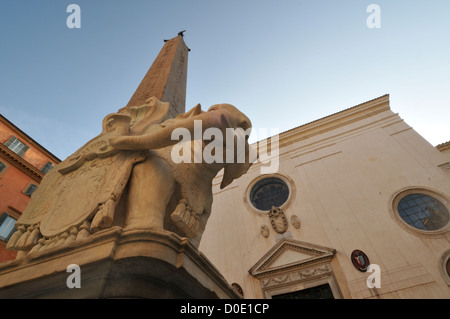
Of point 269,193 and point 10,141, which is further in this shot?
point 10,141

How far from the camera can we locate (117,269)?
3.91ft

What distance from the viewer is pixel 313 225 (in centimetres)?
922

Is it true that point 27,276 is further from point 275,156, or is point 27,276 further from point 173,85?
point 275,156

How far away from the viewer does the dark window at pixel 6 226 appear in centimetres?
1042

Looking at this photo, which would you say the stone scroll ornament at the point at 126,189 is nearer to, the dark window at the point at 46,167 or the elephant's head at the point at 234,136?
the elephant's head at the point at 234,136

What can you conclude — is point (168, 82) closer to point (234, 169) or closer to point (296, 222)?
point (234, 169)

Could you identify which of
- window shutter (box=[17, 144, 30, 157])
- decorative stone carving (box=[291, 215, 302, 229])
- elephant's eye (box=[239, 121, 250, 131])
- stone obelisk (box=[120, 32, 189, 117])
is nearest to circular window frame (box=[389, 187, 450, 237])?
decorative stone carving (box=[291, 215, 302, 229])

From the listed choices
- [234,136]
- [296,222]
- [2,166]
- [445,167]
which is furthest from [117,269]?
[2,166]

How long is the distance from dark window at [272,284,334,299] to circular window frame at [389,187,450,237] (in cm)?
314

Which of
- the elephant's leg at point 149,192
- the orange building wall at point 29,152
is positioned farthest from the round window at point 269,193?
the orange building wall at point 29,152

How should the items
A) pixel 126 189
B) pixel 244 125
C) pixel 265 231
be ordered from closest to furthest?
pixel 126 189
pixel 244 125
pixel 265 231

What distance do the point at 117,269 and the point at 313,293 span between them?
8.19m

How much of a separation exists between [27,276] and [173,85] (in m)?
3.14
